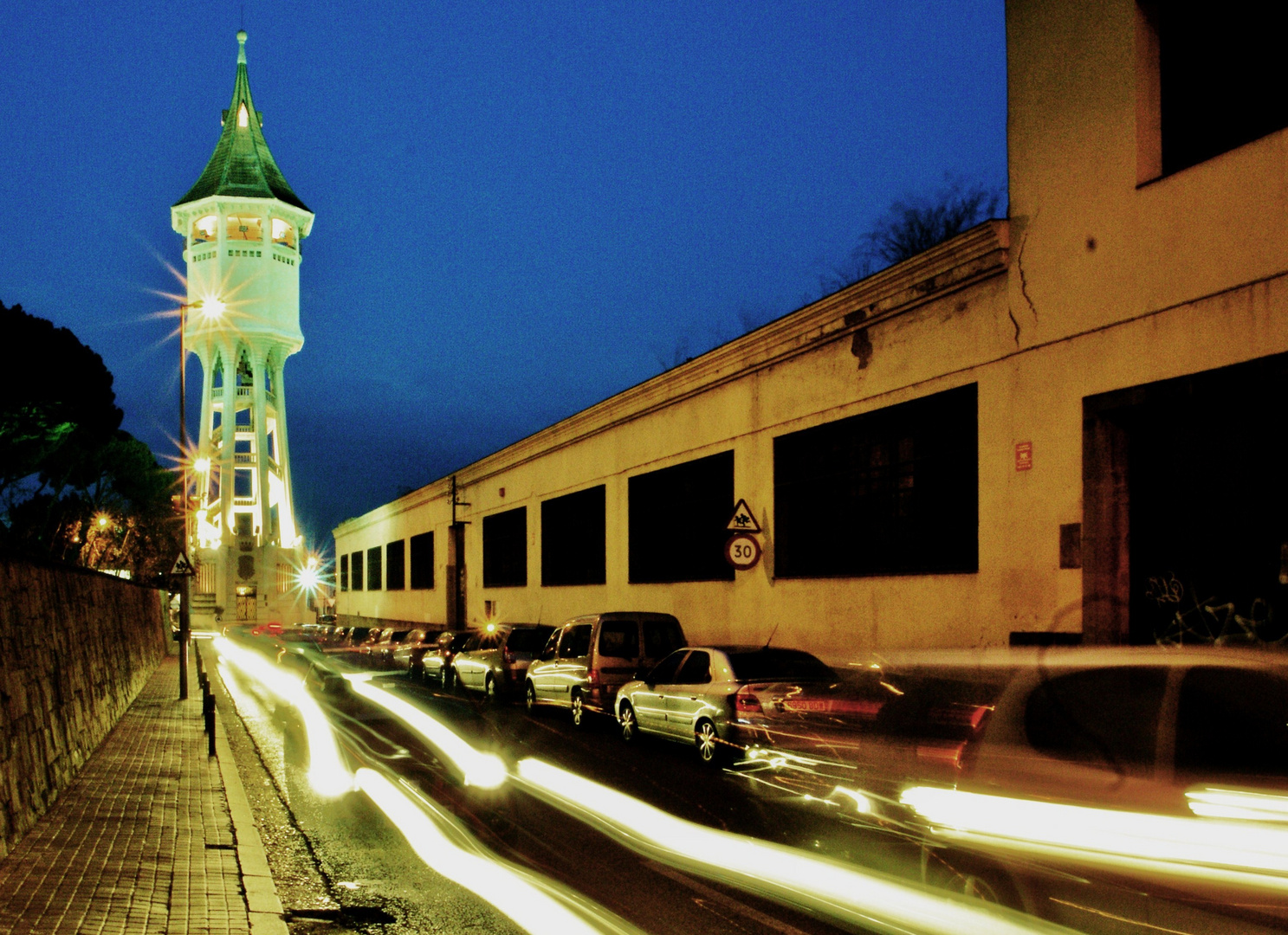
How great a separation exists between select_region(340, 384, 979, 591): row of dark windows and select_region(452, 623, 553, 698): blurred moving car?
383cm

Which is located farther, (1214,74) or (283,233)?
(283,233)

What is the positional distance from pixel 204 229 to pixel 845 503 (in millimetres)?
80761

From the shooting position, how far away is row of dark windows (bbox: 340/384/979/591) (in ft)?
51.7

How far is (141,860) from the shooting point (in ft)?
26.5

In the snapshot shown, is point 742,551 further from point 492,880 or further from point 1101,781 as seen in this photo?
point 1101,781

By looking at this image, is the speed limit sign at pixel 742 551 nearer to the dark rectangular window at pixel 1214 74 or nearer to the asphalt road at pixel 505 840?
the asphalt road at pixel 505 840

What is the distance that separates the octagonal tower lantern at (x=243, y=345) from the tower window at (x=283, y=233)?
85 mm

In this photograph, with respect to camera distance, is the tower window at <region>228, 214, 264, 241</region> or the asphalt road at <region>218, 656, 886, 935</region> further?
the tower window at <region>228, 214, 264, 241</region>

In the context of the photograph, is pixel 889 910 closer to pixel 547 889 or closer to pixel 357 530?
pixel 547 889

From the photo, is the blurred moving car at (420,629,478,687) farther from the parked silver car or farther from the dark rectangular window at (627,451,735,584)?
the parked silver car

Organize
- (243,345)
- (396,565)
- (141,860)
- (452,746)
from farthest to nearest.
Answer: (243,345) → (396,565) → (452,746) → (141,860)

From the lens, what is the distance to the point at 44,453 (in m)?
47.3

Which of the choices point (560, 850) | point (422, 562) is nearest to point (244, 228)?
point (422, 562)

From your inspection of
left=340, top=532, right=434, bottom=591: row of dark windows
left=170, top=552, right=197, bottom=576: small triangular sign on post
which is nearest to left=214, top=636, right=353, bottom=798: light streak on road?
left=170, top=552, right=197, bottom=576: small triangular sign on post
